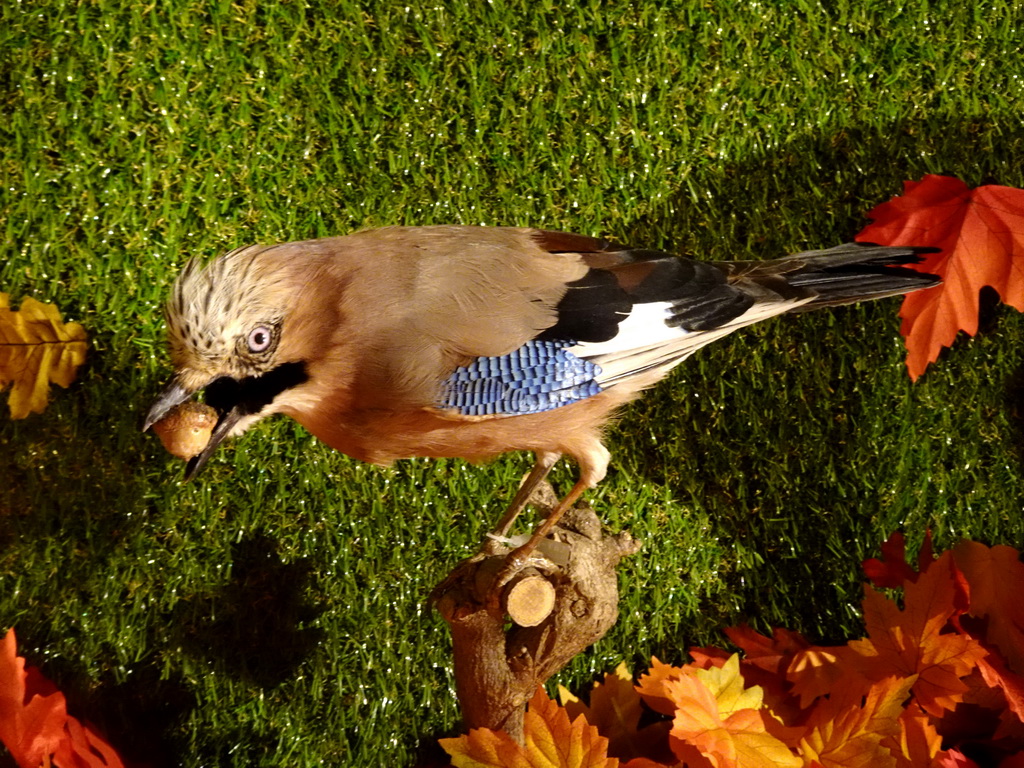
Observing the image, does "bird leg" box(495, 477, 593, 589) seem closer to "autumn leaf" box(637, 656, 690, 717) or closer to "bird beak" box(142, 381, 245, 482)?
"autumn leaf" box(637, 656, 690, 717)

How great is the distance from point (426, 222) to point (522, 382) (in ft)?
1.77

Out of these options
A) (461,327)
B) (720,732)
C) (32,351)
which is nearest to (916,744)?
(720,732)

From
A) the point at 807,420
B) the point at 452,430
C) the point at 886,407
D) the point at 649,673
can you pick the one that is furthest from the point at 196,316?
the point at 886,407

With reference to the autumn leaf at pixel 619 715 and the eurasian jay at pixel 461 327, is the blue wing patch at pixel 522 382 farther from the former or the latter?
the autumn leaf at pixel 619 715

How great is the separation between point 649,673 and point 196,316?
112cm

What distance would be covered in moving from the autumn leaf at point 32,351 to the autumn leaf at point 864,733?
137 cm

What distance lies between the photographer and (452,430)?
4.45 feet

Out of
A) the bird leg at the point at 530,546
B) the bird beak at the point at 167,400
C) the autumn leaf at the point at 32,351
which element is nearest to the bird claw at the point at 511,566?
the bird leg at the point at 530,546

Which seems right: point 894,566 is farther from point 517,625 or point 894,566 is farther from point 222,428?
point 222,428

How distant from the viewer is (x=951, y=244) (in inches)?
68.2

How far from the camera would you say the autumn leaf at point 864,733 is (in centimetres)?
142

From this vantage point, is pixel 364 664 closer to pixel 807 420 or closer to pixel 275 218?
pixel 275 218

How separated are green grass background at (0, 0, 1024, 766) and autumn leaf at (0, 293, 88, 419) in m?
0.04

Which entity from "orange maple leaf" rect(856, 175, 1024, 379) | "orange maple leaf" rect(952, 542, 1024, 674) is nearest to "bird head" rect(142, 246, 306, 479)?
"orange maple leaf" rect(856, 175, 1024, 379)
